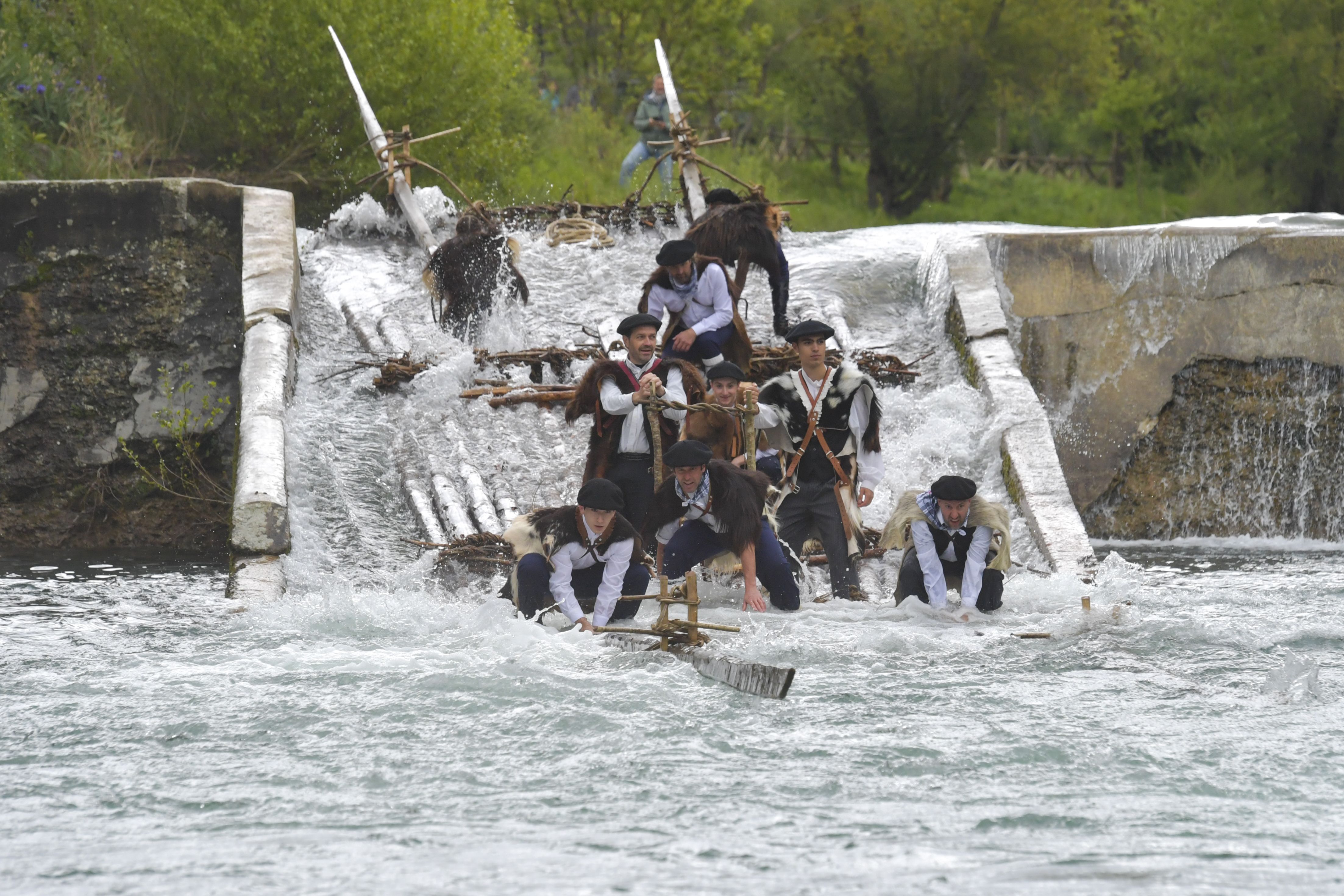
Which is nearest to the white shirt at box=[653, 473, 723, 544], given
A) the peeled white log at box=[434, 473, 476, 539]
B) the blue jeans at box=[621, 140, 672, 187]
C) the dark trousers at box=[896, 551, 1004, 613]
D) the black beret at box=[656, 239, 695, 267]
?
the dark trousers at box=[896, 551, 1004, 613]

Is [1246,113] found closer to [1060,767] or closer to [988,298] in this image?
[988,298]

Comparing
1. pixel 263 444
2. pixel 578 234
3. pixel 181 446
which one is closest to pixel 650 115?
pixel 578 234

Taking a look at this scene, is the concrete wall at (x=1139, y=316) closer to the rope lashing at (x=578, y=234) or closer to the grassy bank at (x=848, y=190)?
the rope lashing at (x=578, y=234)

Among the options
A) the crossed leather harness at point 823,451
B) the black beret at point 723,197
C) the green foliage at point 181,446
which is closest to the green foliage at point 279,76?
the green foliage at point 181,446

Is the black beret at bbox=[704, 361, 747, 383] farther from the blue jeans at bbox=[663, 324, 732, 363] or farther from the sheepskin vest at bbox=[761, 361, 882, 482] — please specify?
the blue jeans at bbox=[663, 324, 732, 363]

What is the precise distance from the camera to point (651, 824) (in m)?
5.19

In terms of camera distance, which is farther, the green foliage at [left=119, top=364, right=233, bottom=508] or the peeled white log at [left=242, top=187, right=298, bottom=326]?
the green foliage at [left=119, top=364, right=233, bottom=508]

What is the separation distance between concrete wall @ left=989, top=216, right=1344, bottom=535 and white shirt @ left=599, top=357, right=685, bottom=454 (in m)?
4.05

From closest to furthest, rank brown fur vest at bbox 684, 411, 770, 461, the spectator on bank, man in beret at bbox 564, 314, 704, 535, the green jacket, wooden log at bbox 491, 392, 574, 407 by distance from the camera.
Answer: man in beret at bbox 564, 314, 704, 535 < brown fur vest at bbox 684, 411, 770, 461 < wooden log at bbox 491, 392, 574, 407 < the spectator on bank < the green jacket

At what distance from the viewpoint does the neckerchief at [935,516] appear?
7332 millimetres

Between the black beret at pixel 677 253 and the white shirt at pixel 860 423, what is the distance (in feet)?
4.01

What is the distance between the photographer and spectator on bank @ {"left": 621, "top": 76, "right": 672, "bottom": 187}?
16.9 metres

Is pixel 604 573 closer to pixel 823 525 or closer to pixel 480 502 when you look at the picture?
pixel 823 525

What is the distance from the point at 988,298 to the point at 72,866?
7.42 meters
